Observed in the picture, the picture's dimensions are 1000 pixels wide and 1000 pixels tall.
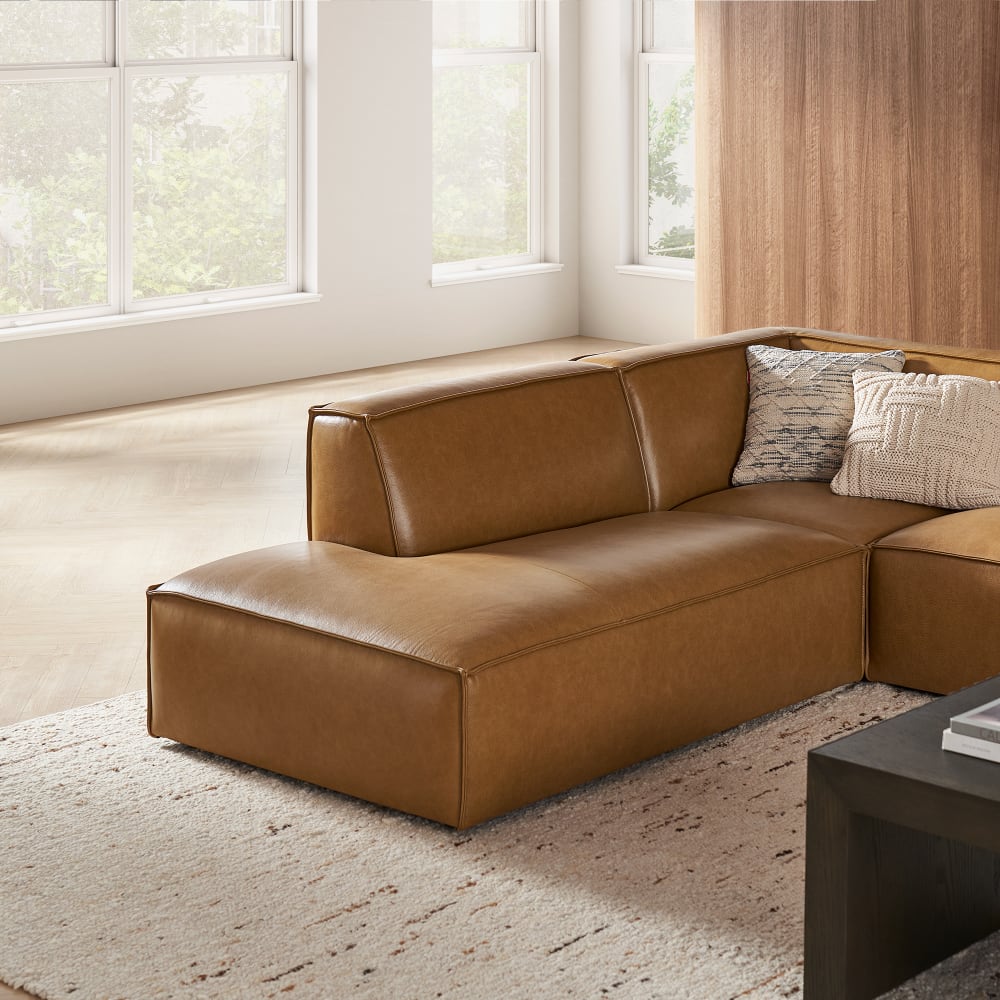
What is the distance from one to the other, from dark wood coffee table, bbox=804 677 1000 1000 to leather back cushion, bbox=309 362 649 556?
1.36 m

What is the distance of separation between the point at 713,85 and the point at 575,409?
3434mm

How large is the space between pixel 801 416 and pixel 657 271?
4.99m

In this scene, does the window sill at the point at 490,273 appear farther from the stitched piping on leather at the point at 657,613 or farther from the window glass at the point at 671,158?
the stitched piping on leather at the point at 657,613

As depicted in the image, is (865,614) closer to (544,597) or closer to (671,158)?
(544,597)

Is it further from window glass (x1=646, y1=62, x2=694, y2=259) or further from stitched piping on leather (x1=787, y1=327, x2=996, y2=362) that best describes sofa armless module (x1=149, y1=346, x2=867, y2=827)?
window glass (x1=646, y1=62, x2=694, y2=259)

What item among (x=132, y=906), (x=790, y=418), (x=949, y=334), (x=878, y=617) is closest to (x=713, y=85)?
(x=949, y=334)

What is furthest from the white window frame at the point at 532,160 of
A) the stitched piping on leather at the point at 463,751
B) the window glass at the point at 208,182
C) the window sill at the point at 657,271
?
the stitched piping on leather at the point at 463,751

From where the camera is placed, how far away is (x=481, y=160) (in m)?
9.07

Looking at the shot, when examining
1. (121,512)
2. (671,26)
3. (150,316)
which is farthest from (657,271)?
(121,512)

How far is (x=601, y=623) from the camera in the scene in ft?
10.5

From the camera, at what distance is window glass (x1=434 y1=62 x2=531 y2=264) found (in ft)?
29.1

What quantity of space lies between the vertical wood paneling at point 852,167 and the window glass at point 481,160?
6.85ft

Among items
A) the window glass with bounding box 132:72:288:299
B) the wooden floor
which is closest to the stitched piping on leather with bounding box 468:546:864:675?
the wooden floor

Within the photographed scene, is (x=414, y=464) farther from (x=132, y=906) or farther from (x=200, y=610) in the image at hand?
(x=132, y=906)
